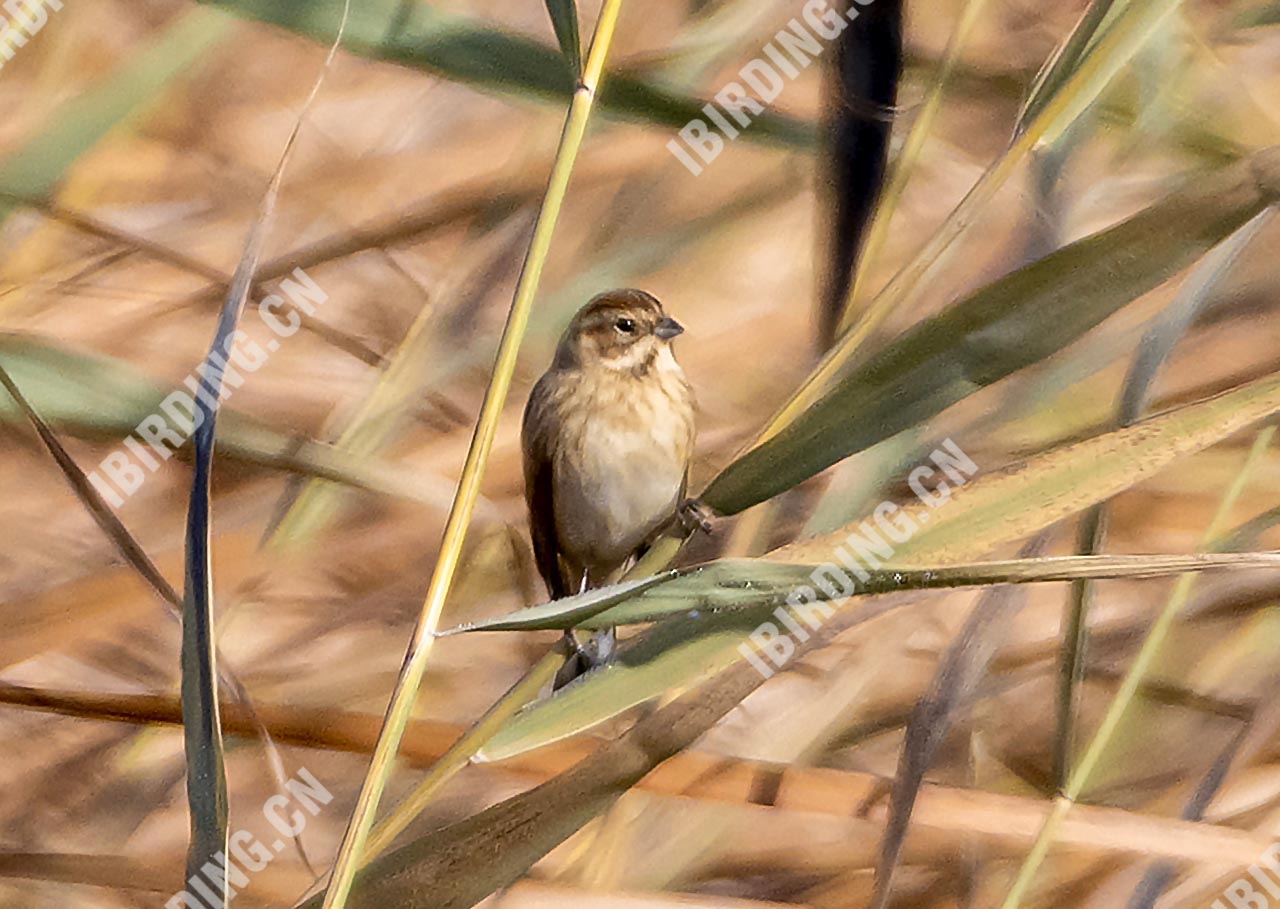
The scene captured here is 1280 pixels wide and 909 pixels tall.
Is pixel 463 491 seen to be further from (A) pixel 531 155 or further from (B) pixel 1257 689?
(B) pixel 1257 689

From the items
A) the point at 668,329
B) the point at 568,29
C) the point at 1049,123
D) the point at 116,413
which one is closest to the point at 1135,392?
the point at 1049,123

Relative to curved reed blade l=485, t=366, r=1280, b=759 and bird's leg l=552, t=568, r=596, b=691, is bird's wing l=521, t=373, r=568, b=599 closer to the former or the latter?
bird's leg l=552, t=568, r=596, b=691

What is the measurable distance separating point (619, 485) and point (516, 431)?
1.01ft

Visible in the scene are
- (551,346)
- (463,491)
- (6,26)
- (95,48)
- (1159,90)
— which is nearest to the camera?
(463,491)

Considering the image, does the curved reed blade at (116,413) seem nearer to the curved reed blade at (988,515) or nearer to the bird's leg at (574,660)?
the bird's leg at (574,660)

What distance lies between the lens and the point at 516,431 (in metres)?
2.06

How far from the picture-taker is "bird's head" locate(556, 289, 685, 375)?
180 cm

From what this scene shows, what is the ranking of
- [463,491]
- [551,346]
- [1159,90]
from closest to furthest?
[463,491] < [1159,90] < [551,346]

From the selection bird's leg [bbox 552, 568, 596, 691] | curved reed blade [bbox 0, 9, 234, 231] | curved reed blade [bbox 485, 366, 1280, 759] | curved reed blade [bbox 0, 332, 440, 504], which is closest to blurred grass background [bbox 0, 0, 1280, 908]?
curved reed blade [bbox 0, 332, 440, 504]

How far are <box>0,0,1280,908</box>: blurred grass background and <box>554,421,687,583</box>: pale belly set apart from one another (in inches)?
4.1

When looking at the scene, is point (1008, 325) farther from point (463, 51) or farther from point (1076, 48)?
point (463, 51)

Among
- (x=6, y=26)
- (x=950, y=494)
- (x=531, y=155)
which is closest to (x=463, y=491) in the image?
(x=950, y=494)

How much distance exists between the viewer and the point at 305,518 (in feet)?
4.80

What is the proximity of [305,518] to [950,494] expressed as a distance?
32.8 inches
